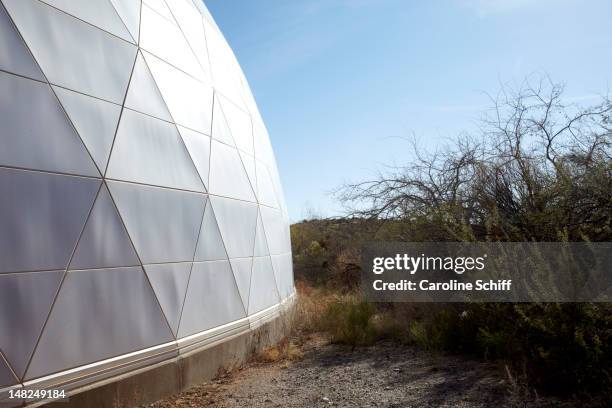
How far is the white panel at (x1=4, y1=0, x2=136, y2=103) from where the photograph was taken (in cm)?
544

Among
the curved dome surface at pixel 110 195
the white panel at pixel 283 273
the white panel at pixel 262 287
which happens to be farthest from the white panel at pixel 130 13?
the white panel at pixel 283 273

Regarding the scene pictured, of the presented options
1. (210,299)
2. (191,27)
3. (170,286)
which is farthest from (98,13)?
(210,299)

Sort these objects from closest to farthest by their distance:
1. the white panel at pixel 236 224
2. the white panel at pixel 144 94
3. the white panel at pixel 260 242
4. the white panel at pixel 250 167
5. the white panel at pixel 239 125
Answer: the white panel at pixel 144 94
the white panel at pixel 236 224
the white panel at pixel 260 242
the white panel at pixel 239 125
the white panel at pixel 250 167

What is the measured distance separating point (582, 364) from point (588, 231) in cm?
285

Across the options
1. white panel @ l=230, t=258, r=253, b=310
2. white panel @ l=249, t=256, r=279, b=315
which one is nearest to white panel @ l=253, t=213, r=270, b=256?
white panel @ l=249, t=256, r=279, b=315

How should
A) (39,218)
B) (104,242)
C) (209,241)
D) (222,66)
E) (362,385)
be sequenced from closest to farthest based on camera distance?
1. (39,218)
2. (104,242)
3. (362,385)
4. (209,241)
5. (222,66)

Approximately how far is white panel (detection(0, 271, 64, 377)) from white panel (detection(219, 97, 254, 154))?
5.43 meters

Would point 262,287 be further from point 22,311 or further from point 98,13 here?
point 98,13

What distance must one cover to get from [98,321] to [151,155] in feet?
7.84

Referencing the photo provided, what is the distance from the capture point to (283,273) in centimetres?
1133

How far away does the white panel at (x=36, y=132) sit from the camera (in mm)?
4840

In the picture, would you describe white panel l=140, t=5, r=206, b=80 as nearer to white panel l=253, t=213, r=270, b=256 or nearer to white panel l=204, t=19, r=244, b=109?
white panel l=204, t=19, r=244, b=109

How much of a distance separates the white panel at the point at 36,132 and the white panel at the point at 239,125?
435cm

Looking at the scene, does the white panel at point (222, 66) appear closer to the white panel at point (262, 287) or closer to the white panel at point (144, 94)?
the white panel at point (144, 94)
